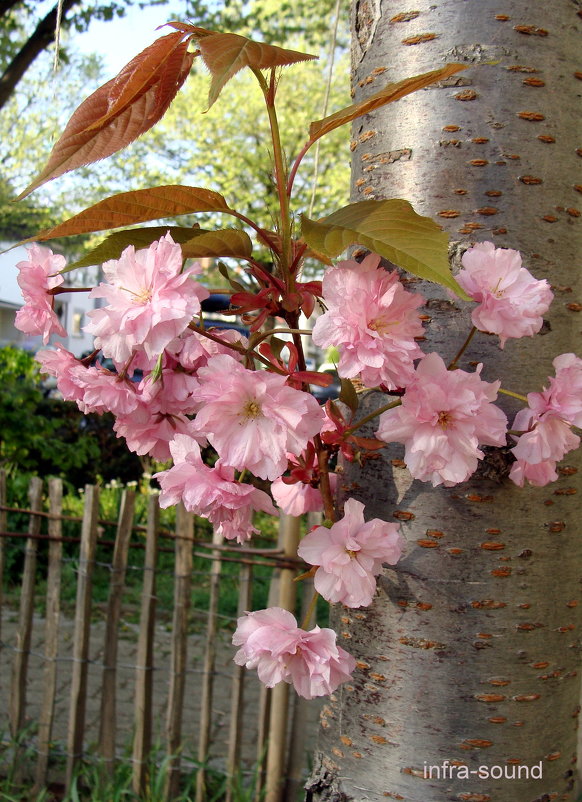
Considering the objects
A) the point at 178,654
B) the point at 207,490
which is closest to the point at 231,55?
the point at 207,490

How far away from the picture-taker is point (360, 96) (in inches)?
41.6

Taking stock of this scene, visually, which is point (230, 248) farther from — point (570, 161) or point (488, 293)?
point (570, 161)

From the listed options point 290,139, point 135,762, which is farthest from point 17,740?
point 290,139

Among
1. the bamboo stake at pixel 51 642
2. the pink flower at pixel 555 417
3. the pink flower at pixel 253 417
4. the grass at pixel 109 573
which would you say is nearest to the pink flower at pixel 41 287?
the pink flower at pixel 253 417

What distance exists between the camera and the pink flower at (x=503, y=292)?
0.74m

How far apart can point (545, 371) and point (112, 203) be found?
0.59 metres

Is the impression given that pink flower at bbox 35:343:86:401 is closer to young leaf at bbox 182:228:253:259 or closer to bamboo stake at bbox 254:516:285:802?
young leaf at bbox 182:228:253:259

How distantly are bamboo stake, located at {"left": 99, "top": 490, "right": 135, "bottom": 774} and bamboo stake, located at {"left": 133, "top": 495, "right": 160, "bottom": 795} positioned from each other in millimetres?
101

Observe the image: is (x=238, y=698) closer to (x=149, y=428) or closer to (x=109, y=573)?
(x=149, y=428)

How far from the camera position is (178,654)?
9.00 ft

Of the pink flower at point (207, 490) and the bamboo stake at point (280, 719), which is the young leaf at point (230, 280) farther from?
the bamboo stake at point (280, 719)

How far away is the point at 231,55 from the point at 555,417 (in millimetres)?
505

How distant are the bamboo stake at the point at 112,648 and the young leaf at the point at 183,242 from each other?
210 centimetres

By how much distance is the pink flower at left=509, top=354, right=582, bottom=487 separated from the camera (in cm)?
78
